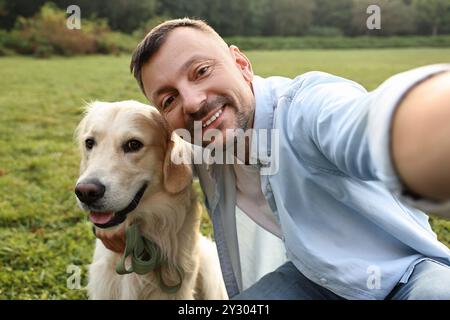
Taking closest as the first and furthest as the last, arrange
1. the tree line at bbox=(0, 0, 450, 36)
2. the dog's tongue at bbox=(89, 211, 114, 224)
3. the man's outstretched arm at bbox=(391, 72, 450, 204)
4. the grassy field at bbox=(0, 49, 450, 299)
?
the man's outstretched arm at bbox=(391, 72, 450, 204) < the dog's tongue at bbox=(89, 211, 114, 224) < the grassy field at bbox=(0, 49, 450, 299) < the tree line at bbox=(0, 0, 450, 36)

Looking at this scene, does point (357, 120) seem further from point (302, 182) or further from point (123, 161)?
point (123, 161)

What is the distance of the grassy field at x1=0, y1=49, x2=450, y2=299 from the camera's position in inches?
137

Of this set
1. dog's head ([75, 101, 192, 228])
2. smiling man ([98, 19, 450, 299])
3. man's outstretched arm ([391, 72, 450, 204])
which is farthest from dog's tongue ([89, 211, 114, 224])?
man's outstretched arm ([391, 72, 450, 204])

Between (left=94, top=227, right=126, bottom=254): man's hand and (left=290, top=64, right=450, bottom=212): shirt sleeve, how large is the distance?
4.12 feet

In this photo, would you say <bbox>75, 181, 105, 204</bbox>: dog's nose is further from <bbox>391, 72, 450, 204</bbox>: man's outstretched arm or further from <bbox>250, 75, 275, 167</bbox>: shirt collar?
<bbox>391, 72, 450, 204</bbox>: man's outstretched arm

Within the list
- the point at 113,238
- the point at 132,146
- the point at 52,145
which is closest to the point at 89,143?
the point at 132,146

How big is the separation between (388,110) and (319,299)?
4.80 feet

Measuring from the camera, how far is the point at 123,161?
2359mm

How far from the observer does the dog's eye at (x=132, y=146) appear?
241cm

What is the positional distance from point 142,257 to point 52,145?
4.49m

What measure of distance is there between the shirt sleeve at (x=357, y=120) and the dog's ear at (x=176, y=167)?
0.93 metres

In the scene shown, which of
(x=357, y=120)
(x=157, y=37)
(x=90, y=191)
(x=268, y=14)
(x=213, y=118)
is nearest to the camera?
(x=357, y=120)

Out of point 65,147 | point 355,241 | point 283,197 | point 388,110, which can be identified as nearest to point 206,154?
point 283,197

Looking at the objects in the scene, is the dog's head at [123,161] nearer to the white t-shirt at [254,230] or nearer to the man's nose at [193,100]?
the white t-shirt at [254,230]
